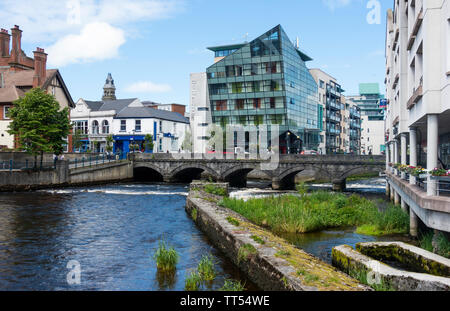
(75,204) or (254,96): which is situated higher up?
(254,96)

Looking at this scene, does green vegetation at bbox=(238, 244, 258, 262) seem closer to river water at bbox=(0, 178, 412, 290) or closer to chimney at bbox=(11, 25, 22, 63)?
river water at bbox=(0, 178, 412, 290)

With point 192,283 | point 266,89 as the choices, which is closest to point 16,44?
point 266,89

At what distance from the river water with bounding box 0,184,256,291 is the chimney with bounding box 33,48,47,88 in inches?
1094

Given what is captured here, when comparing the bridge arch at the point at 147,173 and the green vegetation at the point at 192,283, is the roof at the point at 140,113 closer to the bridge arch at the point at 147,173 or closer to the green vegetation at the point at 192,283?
the bridge arch at the point at 147,173

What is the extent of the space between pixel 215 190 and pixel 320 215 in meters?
11.1

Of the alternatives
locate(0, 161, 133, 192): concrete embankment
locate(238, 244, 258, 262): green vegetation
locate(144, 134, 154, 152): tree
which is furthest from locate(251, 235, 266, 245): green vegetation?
locate(144, 134, 154, 152): tree

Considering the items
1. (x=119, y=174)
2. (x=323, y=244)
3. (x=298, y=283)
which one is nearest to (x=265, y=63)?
(x=119, y=174)

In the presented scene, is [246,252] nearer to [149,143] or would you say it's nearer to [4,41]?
[4,41]

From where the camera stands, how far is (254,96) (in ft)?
260

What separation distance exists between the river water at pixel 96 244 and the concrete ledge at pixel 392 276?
308 centimetres

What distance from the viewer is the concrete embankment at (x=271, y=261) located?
9.79 m

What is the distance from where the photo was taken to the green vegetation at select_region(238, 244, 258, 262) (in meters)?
13.1
